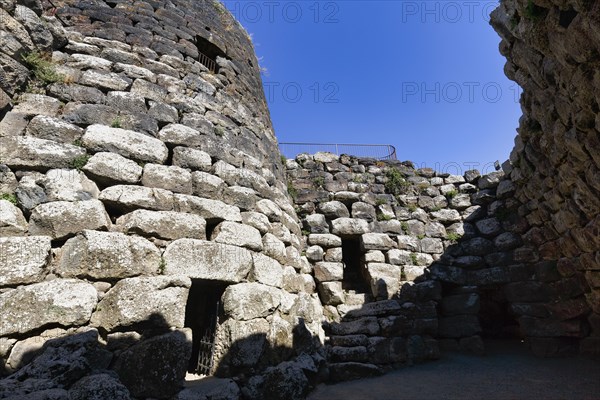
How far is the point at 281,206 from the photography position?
450 cm

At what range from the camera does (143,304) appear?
8.25 ft

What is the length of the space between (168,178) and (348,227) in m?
3.32

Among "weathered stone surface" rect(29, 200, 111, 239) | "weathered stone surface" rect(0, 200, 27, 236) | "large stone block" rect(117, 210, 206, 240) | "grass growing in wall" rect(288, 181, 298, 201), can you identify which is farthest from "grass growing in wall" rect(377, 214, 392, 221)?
"weathered stone surface" rect(0, 200, 27, 236)

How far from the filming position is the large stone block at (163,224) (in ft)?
9.22

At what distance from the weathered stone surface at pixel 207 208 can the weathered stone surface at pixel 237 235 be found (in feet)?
0.25

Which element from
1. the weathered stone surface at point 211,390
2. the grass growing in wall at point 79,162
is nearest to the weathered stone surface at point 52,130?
the grass growing in wall at point 79,162

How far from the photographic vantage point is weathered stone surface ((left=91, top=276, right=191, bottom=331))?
2.41 m

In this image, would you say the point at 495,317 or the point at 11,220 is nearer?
the point at 11,220

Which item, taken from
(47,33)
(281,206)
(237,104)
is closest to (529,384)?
(281,206)

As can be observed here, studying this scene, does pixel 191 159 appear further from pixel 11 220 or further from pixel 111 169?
pixel 11 220

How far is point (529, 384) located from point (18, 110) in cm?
593

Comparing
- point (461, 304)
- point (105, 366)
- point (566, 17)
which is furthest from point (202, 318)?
point (566, 17)

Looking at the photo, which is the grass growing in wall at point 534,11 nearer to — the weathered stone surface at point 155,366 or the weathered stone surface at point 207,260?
the weathered stone surface at point 207,260

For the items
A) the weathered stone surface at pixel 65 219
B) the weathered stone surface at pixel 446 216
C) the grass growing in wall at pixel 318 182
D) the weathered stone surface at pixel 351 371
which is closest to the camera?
the weathered stone surface at pixel 65 219
